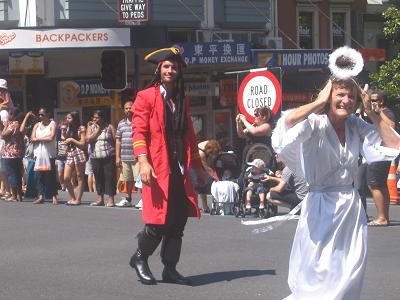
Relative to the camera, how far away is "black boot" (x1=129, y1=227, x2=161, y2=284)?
9.00 meters

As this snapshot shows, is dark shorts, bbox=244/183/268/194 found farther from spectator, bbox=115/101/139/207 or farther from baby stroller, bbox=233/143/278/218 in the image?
spectator, bbox=115/101/139/207

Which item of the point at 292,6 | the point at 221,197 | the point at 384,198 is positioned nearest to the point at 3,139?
the point at 221,197

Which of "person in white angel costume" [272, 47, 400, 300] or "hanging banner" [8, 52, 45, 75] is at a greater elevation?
"hanging banner" [8, 52, 45, 75]

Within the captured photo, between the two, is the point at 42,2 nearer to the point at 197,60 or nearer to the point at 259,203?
the point at 197,60

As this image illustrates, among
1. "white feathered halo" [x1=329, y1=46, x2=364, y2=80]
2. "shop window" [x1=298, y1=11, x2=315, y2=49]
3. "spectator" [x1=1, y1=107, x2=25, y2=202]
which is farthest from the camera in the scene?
"shop window" [x1=298, y1=11, x2=315, y2=49]

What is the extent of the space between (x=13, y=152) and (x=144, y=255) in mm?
9710

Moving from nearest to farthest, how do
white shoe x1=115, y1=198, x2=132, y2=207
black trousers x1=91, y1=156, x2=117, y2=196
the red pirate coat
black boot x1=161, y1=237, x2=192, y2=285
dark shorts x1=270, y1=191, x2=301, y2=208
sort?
the red pirate coat < black boot x1=161, y1=237, x2=192, y2=285 < dark shorts x1=270, y1=191, x2=301, y2=208 < black trousers x1=91, y1=156, x2=117, y2=196 < white shoe x1=115, y1=198, x2=132, y2=207

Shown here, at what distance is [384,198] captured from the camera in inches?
546

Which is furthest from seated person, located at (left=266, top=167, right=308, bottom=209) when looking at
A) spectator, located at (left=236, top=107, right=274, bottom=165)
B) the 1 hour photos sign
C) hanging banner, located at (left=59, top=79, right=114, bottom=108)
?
hanging banner, located at (left=59, top=79, right=114, bottom=108)

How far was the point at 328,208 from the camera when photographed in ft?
21.5

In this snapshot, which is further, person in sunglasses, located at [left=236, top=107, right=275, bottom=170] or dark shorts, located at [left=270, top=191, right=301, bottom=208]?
dark shorts, located at [left=270, top=191, right=301, bottom=208]

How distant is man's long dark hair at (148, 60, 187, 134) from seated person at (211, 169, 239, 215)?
22.7 feet

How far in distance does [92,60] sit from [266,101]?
13.8 m

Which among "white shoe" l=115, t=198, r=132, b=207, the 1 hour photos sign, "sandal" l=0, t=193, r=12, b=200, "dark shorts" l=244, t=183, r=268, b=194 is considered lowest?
"white shoe" l=115, t=198, r=132, b=207
